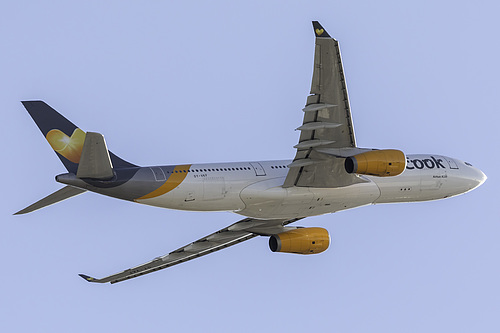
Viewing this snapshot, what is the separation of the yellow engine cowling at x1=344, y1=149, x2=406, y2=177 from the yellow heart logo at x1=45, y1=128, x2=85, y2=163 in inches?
511

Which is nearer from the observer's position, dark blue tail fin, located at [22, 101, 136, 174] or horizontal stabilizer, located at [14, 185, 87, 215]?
horizontal stabilizer, located at [14, 185, 87, 215]

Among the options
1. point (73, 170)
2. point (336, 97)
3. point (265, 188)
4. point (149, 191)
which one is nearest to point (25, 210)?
point (73, 170)

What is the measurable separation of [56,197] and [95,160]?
12.3 ft

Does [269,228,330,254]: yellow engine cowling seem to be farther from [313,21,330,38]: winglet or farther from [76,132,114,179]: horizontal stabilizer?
[313,21,330,38]: winglet

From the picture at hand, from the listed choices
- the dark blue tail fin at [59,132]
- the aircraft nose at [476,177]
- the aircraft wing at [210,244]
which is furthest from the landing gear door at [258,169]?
the aircraft nose at [476,177]

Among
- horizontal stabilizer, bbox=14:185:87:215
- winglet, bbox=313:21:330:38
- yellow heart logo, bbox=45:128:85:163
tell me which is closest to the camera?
winglet, bbox=313:21:330:38

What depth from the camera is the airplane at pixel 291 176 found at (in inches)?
1756

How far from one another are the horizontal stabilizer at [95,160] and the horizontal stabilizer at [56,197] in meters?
2.46

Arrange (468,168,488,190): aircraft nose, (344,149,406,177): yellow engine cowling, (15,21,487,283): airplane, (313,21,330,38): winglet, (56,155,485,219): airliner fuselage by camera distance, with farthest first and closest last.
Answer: (468,168,488,190): aircraft nose → (56,155,485,219): airliner fuselage → (344,149,406,177): yellow engine cowling → (15,21,487,283): airplane → (313,21,330,38): winglet

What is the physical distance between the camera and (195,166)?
161 feet

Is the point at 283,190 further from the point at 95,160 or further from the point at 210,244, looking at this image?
the point at 95,160

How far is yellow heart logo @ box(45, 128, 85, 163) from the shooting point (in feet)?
155

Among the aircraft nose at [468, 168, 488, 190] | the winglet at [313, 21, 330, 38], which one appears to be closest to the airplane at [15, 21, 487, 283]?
the winglet at [313, 21, 330, 38]

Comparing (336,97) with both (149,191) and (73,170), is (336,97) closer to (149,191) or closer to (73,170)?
(149,191)
